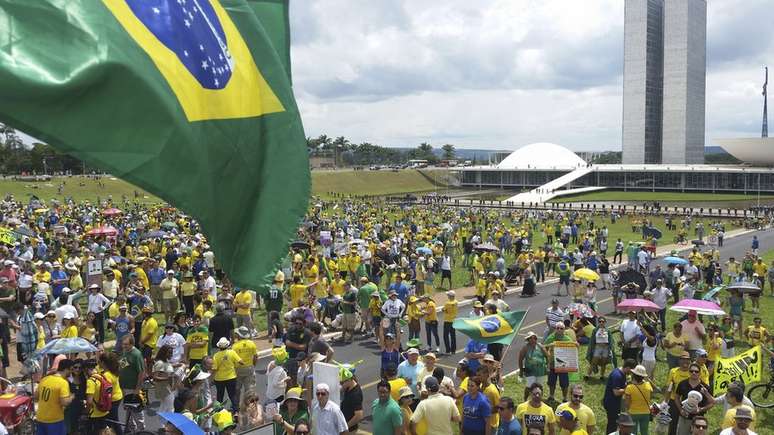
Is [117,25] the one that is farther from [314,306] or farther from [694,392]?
[314,306]

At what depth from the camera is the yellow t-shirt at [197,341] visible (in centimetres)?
1118

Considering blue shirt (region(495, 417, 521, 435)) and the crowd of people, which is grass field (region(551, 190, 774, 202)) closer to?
the crowd of people

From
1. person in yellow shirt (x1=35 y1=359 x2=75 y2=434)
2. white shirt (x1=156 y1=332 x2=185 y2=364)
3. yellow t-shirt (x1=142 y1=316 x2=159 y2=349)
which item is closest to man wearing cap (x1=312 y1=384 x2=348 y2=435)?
person in yellow shirt (x1=35 y1=359 x2=75 y2=434)

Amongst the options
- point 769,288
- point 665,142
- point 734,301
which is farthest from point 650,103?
point 734,301

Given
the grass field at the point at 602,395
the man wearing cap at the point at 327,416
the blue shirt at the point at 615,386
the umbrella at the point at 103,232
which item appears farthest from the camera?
the umbrella at the point at 103,232

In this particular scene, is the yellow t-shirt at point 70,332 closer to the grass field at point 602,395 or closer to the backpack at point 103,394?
the backpack at point 103,394

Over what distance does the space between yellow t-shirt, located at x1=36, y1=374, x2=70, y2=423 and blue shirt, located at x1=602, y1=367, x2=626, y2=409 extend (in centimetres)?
716

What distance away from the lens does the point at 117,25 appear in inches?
149

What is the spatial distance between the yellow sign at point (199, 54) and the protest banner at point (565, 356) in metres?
7.44

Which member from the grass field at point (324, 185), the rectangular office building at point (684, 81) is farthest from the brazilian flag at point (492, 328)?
the rectangular office building at point (684, 81)

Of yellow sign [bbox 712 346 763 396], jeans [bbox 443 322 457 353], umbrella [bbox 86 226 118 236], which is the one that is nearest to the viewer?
yellow sign [bbox 712 346 763 396]

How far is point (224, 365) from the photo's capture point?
397 inches

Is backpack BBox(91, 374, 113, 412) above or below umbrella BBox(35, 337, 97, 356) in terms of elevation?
below

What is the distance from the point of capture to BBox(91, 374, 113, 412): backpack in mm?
8727
